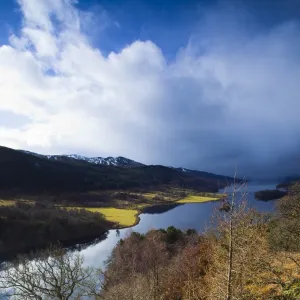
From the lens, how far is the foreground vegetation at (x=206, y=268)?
12555 millimetres

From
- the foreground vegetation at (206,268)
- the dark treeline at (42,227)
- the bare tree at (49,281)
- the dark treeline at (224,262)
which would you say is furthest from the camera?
the dark treeline at (42,227)

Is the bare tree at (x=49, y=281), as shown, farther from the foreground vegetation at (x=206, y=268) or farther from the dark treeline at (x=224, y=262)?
the dark treeline at (x=224, y=262)

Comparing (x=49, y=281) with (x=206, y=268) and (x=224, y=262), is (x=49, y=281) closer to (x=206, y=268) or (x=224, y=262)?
(x=206, y=268)

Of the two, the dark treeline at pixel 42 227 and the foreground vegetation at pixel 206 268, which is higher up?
the foreground vegetation at pixel 206 268

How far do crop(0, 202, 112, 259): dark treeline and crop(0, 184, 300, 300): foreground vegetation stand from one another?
34164 millimetres

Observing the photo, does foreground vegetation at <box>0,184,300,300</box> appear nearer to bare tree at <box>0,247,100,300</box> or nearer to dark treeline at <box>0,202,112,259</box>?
bare tree at <box>0,247,100,300</box>

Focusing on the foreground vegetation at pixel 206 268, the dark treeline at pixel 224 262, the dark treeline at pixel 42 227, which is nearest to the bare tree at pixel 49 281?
the foreground vegetation at pixel 206 268

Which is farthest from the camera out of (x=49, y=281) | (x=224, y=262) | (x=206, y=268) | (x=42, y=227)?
(x=42, y=227)

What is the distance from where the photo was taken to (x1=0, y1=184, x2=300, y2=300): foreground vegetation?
12555mm

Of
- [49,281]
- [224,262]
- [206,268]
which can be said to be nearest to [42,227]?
[49,281]

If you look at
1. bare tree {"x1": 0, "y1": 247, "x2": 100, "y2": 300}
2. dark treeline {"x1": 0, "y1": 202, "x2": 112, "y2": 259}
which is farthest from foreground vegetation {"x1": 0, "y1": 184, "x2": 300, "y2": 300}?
dark treeline {"x1": 0, "y1": 202, "x2": 112, "y2": 259}

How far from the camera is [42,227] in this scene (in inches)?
3120

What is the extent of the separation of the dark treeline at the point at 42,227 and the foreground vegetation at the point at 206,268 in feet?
112

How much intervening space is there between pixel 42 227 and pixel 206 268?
5986cm
